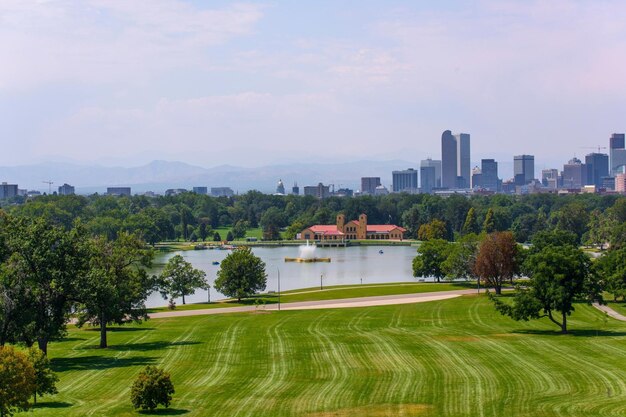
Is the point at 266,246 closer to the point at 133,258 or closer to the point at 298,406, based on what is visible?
the point at 133,258

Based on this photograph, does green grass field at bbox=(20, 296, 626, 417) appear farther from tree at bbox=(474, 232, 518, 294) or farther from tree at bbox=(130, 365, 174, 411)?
tree at bbox=(474, 232, 518, 294)

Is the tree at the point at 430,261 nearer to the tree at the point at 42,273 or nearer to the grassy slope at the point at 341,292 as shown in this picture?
the grassy slope at the point at 341,292

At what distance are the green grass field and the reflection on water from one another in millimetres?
30550

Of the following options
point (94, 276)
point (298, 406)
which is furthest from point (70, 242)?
point (298, 406)

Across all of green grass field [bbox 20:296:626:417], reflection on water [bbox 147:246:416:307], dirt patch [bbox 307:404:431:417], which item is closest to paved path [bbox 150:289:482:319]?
green grass field [bbox 20:296:626:417]

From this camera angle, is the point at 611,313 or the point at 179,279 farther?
the point at 179,279

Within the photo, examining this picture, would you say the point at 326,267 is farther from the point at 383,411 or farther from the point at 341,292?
the point at 383,411

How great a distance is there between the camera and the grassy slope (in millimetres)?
78875

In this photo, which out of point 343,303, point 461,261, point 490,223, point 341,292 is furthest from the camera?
point 490,223

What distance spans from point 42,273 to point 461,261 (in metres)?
54.3

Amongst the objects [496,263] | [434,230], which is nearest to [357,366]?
[496,263]

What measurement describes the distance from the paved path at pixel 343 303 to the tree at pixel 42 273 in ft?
66.7

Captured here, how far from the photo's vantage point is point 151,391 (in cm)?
3362

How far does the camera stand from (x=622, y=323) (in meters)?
57.9
